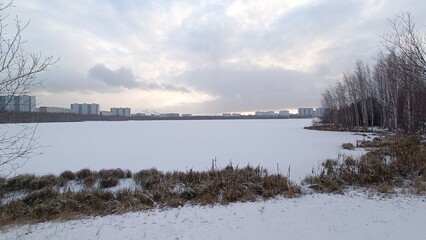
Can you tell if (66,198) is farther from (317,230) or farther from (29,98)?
(317,230)

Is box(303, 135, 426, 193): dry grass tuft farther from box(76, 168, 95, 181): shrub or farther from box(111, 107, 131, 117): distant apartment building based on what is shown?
box(111, 107, 131, 117): distant apartment building

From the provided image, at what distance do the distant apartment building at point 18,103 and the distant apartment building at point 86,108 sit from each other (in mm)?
134286

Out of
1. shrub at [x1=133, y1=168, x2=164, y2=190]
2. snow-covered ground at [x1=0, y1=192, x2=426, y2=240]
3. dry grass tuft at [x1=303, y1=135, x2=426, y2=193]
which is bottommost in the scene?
shrub at [x1=133, y1=168, x2=164, y2=190]

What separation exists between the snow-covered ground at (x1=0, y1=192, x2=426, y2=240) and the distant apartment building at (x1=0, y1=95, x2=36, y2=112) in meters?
2.19

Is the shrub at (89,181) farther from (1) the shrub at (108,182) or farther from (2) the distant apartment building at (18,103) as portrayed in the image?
(2) the distant apartment building at (18,103)

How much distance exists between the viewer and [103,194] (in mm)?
7852

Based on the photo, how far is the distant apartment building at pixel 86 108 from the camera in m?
130

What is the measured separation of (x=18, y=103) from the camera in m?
4.44

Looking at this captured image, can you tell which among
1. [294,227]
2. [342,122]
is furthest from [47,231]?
→ [342,122]

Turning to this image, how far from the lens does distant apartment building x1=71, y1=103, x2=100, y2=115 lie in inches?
5138

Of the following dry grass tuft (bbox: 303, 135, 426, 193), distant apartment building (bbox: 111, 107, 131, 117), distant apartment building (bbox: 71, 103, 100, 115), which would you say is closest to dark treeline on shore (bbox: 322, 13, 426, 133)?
dry grass tuft (bbox: 303, 135, 426, 193)

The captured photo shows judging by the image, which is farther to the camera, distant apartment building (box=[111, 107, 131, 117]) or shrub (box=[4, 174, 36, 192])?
distant apartment building (box=[111, 107, 131, 117])

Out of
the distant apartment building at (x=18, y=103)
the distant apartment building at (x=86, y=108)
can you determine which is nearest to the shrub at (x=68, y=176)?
the distant apartment building at (x=18, y=103)

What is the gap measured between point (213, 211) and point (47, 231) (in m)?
3.08
